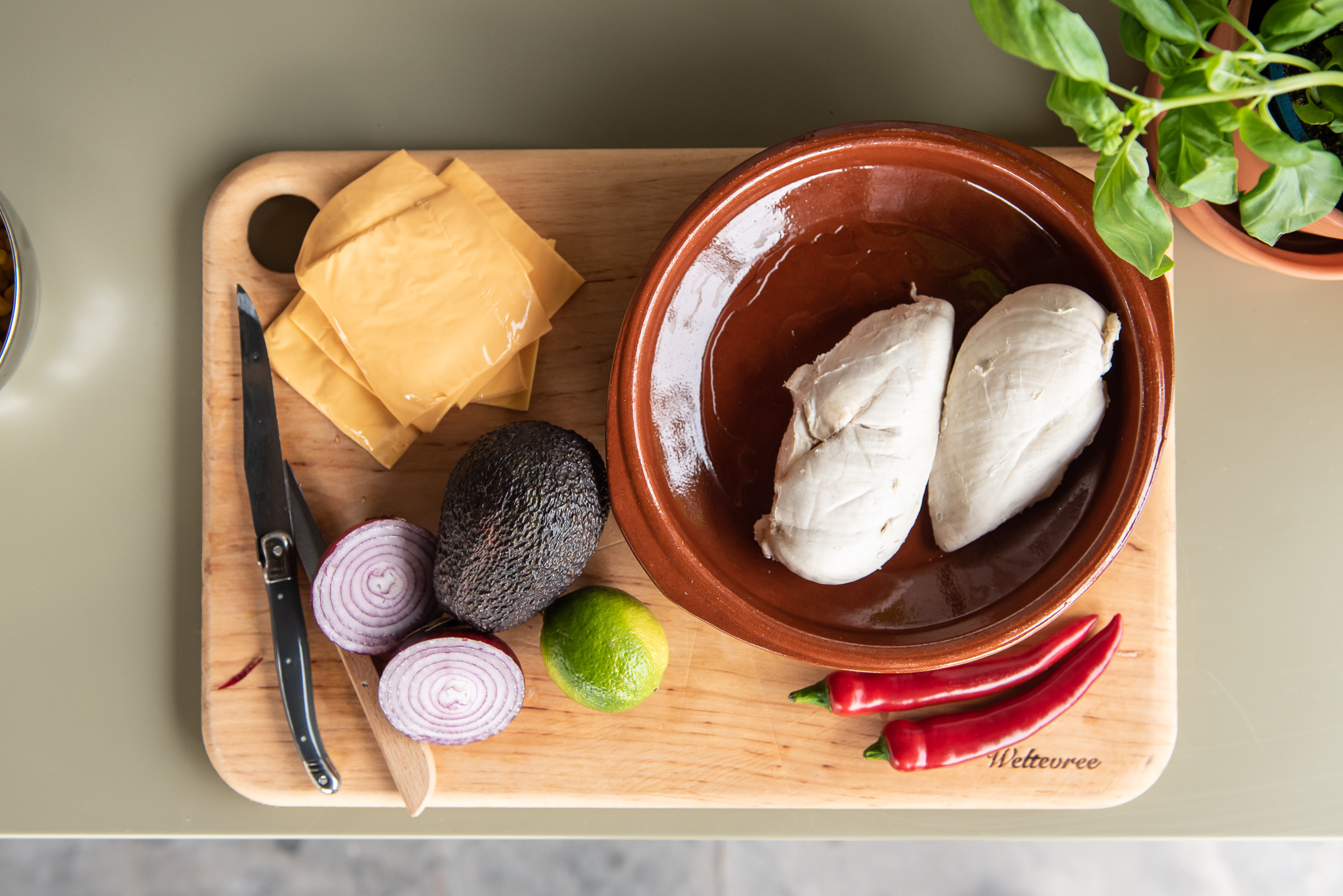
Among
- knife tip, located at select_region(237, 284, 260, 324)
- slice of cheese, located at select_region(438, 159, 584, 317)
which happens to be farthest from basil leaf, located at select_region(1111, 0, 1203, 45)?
knife tip, located at select_region(237, 284, 260, 324)

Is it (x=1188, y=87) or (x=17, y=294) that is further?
(x=17, y=294)

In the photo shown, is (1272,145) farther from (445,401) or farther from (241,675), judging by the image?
(241,675)

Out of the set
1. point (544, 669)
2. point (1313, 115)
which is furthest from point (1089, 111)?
point (544, 669)

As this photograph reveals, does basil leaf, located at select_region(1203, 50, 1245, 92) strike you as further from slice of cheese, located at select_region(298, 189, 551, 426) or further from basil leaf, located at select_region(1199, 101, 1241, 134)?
slice of cheese, located at select_region(298, 189, 551, 426)

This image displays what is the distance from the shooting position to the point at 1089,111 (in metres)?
0.80

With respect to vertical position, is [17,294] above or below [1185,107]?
below

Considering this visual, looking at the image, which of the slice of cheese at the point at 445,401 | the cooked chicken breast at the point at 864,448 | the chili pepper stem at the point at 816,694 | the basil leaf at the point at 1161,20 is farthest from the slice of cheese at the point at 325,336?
the basil leaf at the point at 1161,20

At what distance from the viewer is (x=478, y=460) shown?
1081 mm

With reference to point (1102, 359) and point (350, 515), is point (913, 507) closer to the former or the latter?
point (1102, 359)

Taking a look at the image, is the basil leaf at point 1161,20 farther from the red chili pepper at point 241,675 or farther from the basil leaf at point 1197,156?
the red chili pepper at point 241,675

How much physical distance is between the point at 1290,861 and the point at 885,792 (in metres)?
1.35

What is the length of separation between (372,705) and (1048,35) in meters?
1.14

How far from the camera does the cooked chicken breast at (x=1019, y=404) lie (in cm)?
101

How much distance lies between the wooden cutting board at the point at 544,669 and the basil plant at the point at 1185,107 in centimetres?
49
